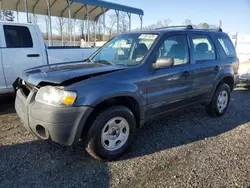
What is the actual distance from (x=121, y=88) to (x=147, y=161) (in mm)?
1083

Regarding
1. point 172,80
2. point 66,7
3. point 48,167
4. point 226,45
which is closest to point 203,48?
point 226,45

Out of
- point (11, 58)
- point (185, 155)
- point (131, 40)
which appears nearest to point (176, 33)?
point (131, 40)

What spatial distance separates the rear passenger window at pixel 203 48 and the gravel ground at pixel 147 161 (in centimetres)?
→ 136

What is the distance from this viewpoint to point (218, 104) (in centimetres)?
500

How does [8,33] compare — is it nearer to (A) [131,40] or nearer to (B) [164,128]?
(A) [131,40]

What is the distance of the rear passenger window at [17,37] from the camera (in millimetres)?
5098

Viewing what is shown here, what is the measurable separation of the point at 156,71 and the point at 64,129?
161 centimetres

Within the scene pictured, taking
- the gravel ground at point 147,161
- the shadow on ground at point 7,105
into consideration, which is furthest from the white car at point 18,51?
the gravel ground at point 147,161

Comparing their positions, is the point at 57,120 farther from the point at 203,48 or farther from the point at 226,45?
the point at 226,45

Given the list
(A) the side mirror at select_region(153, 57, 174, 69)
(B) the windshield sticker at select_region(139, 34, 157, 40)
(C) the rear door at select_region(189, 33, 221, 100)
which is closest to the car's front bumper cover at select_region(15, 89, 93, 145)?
(A) the side mirror at select_region(153, 57, 174, 69)

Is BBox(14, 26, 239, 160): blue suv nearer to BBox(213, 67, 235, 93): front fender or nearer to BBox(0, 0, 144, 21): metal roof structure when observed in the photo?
BBox(213, 67, 235, 93): front fender

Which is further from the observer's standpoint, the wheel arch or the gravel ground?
the wheel arch

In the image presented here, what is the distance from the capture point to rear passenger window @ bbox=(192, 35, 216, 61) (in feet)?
14.1

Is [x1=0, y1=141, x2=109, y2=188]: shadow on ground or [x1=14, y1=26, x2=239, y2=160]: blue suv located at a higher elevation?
[x1=14, y1=26, x2=239, y2=160]: blue suv
